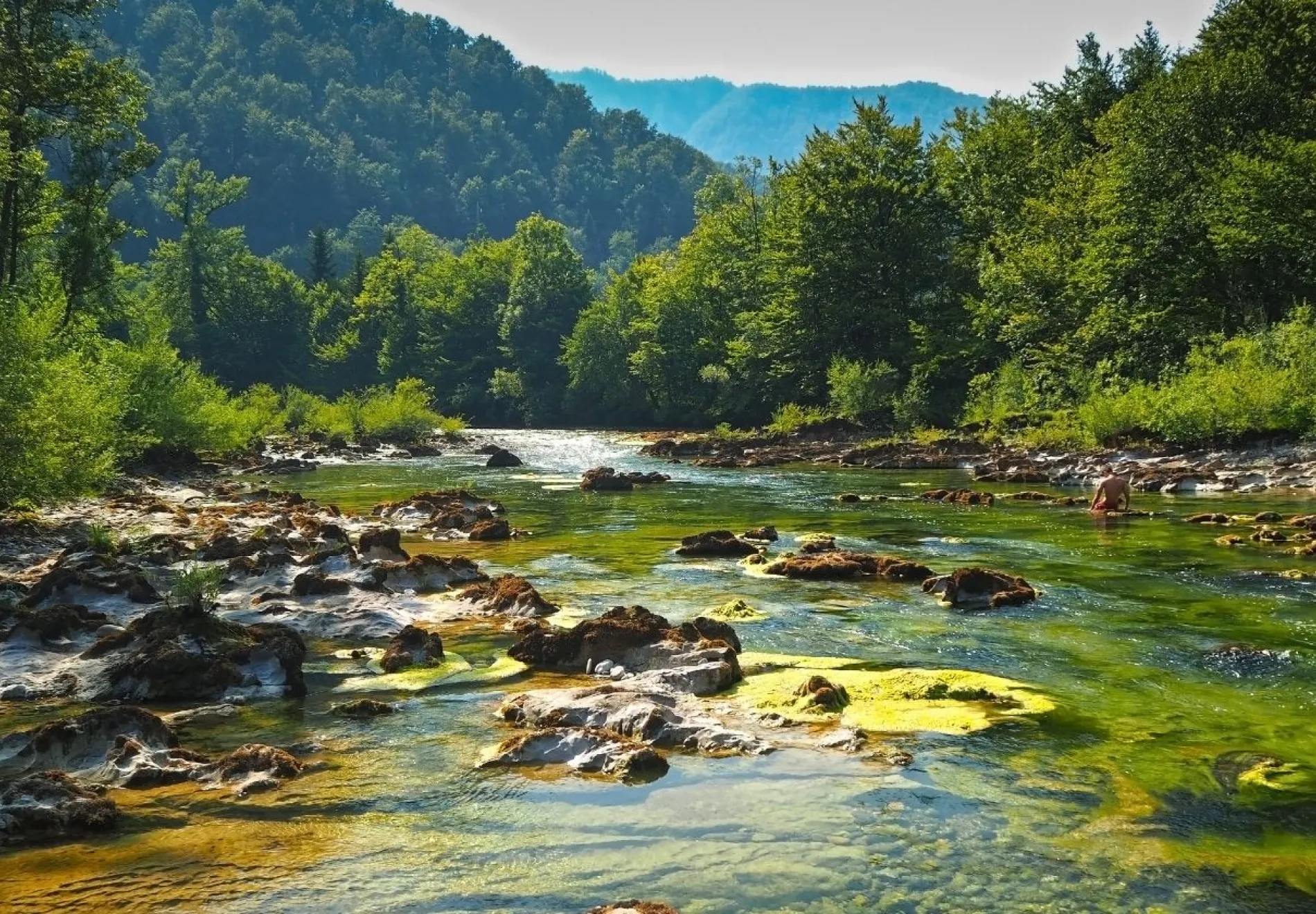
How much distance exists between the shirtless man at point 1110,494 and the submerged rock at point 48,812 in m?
22.1

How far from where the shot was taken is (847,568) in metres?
17.2

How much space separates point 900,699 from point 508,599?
6.44m

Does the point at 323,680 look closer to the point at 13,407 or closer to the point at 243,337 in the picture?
the point at 13,407

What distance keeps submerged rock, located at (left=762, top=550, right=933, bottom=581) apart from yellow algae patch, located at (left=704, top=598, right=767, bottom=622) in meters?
2.77

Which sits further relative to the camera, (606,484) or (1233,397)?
(606,484)

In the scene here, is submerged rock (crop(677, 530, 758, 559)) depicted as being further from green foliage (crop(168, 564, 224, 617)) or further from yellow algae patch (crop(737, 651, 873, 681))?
green foliage (crop(168, 564, 224, 617))

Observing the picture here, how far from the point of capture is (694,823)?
7.20 m

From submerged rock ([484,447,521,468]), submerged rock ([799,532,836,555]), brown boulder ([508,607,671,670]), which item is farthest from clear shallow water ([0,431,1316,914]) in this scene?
submerged rock ([484,447,521,468])

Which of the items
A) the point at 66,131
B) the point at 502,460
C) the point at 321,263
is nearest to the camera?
the point at 66,131

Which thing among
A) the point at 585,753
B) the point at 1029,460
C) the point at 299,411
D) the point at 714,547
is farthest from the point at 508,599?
the point at 299,411

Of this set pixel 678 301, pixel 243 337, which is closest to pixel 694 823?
pixel 678 301

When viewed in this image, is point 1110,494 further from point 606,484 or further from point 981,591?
point 606,484

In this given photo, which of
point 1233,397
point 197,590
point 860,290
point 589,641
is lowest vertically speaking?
point 589,641

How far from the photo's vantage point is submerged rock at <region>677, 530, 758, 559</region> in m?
20.0
